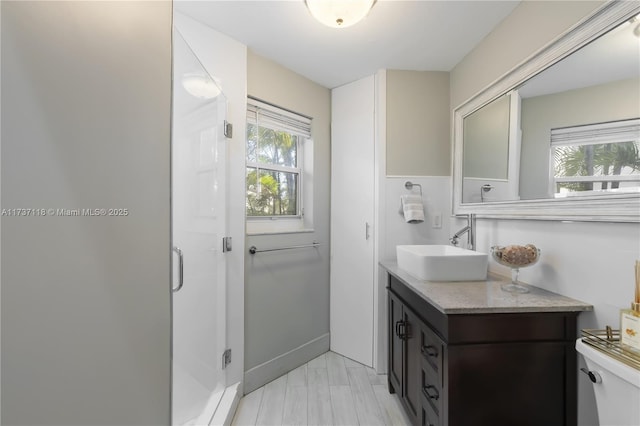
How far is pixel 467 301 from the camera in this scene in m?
1.16

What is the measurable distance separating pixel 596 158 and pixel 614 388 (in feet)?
2.61

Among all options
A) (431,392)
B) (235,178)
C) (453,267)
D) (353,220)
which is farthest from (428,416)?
(235,178)

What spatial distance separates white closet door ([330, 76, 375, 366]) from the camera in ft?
7.59

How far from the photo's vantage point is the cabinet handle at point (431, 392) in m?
1.21

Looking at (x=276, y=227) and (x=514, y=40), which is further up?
(x=514, y=40)

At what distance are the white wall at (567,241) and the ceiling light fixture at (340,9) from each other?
826 mm

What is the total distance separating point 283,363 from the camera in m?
2.19

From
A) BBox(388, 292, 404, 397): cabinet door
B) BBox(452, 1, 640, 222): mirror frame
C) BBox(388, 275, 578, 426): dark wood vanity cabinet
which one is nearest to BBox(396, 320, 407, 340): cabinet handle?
BBox(388, 292, 404, 397): cabinet door

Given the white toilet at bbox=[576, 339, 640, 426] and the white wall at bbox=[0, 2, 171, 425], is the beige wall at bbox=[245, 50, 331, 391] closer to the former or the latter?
the white wall at bbox=[0, 2, 171, 425]

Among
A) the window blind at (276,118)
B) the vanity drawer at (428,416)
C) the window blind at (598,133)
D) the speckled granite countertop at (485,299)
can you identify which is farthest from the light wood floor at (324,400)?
the window blind at (276,118)

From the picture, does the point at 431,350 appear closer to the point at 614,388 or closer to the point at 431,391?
the point at 431,391

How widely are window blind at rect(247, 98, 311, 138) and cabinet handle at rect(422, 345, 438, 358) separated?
1.80 metres

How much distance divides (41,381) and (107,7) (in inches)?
26.4

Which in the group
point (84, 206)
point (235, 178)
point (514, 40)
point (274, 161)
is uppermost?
point (514, 40)
